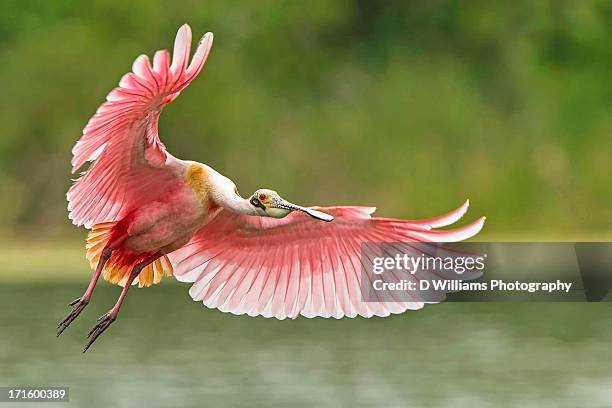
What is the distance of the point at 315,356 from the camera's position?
12.8 metres

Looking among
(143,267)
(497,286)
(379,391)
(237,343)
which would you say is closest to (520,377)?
(379,391)

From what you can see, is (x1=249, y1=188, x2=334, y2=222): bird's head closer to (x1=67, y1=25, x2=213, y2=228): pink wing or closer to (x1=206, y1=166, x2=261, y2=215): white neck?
(x1=206, y1=166, x2=261, y2=215): white neck

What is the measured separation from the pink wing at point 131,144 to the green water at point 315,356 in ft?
7.27

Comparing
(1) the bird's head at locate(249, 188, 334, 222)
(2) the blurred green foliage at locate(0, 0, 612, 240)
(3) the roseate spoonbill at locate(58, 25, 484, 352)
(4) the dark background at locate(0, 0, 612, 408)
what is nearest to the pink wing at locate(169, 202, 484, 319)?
(3) the roseate spoonbill at locate(58, 25, 484, 352)

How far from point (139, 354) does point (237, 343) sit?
0.89 meters

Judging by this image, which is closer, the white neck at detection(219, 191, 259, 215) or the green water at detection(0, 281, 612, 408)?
the white neck at detection(219, 191, 259, 215)

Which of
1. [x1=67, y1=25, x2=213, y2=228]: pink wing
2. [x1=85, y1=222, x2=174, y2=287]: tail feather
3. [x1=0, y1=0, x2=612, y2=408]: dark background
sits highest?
[x1=0, y1=0, x2=612, y2=408]: dark background

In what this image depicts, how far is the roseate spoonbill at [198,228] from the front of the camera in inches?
309

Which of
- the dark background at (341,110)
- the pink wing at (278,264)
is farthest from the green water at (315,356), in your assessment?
the pink wing at (278,264)

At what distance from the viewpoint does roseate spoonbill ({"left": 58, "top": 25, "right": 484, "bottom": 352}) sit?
25.7 ft

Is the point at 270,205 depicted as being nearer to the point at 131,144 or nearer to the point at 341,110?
the point at 131,144

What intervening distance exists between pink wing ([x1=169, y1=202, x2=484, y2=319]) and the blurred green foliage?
11520 mm

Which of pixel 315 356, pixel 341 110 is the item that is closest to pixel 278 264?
pixel 315 356

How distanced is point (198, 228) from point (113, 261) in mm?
528
